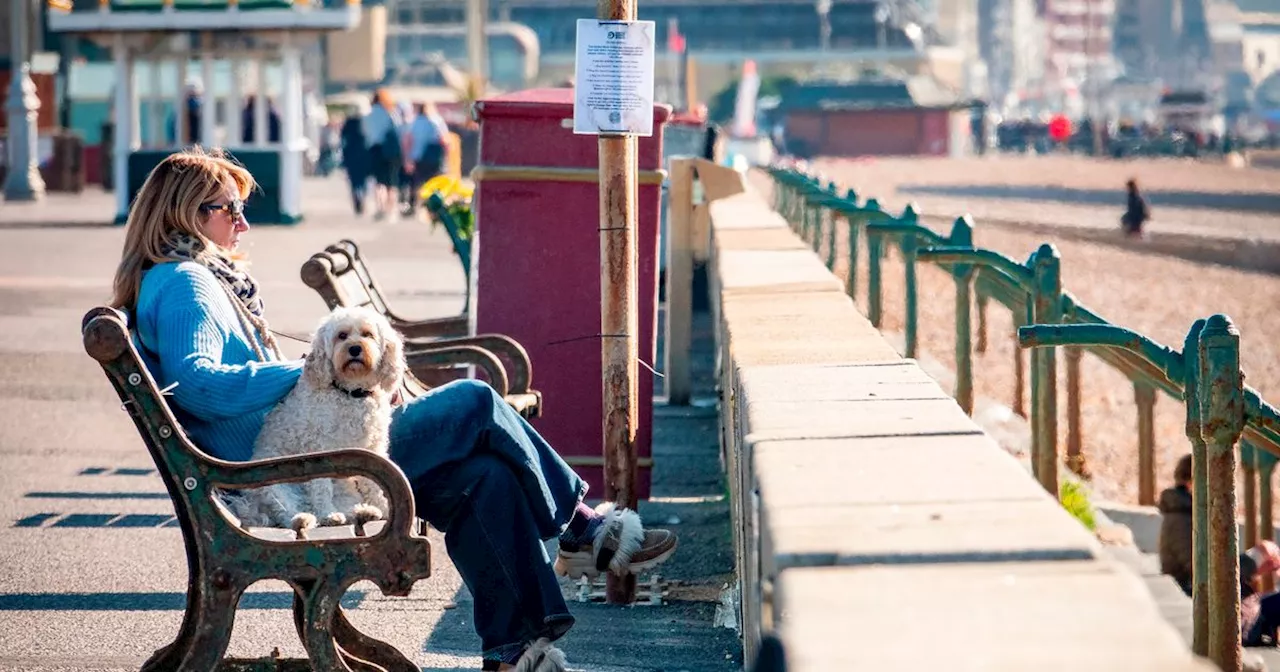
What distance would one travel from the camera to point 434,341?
6.82 m

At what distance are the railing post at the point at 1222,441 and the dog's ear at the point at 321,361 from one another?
1.87m

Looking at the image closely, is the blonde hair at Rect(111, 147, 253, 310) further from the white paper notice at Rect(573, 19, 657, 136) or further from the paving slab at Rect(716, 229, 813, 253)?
→ the paving slab at Rect(716, 229, 813, 253)

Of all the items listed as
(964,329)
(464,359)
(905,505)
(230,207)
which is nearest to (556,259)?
(464,359)

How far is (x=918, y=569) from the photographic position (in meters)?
2.79

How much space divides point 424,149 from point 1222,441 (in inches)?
933

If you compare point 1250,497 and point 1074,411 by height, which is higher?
point 1074,411

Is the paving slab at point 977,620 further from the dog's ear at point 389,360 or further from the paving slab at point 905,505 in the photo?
the dog's ear at point 389,360

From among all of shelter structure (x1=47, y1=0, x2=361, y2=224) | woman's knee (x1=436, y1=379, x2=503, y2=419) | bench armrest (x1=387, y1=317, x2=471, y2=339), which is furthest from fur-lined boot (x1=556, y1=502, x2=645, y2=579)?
shelter structure (x1=47, y1=0, x2=361, y2=224)

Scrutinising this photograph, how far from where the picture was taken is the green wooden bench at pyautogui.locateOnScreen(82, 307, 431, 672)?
4.29 metres

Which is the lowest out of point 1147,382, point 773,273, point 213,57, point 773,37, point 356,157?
point 1147,382

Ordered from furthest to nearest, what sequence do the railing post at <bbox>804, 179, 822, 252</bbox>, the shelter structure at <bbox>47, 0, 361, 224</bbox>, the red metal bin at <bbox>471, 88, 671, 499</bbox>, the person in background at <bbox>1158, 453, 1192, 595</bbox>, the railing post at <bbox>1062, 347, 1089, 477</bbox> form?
the shelter structure at <bbox>47, 0, 361, 224</bbox>, the railing post at <bbox>804, 179, 822, 252</bbox>, the railing post at <bbox>1062, 347, 1089, 477</bbox>, the person in background at <bbox>1158, 453, 1192, 595</bbox>, the red metal bin at <bbox>471, 88, 671, 499</bbox>

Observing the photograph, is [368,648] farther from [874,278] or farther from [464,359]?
[874,278]

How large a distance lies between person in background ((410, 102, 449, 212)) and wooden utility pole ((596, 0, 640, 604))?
69.6 feet

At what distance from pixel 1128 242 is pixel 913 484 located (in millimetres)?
29067
